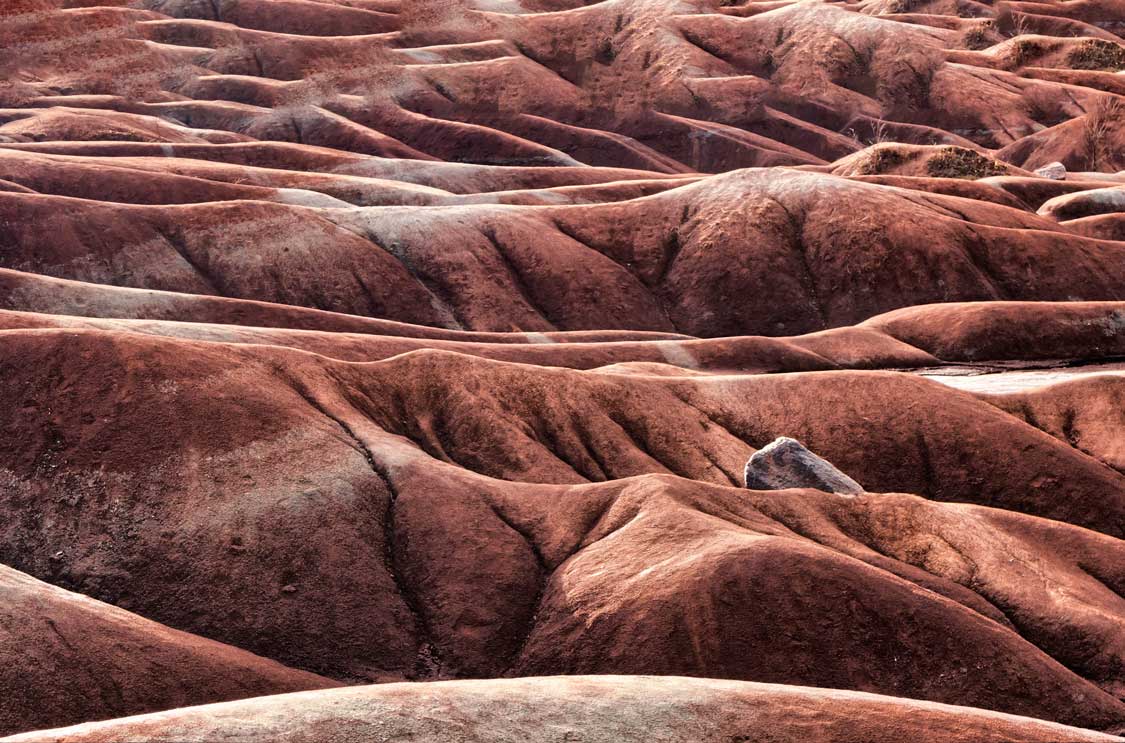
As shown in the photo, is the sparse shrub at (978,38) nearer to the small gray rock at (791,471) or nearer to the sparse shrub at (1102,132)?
the sparse shrub at (1102,132)

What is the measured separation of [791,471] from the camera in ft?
161

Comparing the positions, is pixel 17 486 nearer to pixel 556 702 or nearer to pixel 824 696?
pixel 556 702

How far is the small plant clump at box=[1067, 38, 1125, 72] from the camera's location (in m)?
154

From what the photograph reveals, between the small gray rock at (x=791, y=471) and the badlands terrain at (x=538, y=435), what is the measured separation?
2125 millimetres

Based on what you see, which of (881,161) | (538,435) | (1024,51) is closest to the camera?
(538,435)

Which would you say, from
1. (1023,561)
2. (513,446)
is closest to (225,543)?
(513,446)

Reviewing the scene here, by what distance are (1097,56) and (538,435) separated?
423 ft

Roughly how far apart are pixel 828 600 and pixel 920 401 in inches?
902

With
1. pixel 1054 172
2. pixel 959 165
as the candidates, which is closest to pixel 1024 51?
pixel 1054 172

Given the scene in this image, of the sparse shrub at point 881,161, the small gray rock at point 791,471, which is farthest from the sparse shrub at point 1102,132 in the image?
the small gray rock at point 791,471

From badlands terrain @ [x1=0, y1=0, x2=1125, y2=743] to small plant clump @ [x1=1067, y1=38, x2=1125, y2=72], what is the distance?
19.4 meters

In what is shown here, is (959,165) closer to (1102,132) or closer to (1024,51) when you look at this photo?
(1102,132)

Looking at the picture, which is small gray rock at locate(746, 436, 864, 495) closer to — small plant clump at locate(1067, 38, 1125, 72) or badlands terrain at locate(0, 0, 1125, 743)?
badlands terrain at locate(0, 0, 1125, 743)

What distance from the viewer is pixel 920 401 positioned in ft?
188
